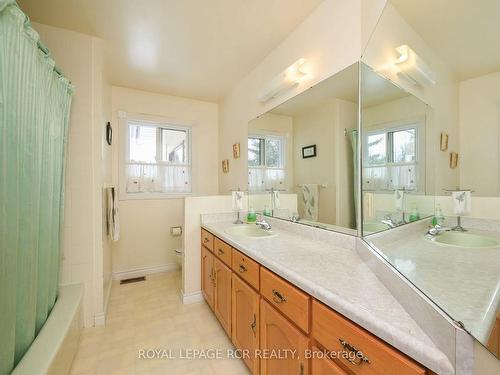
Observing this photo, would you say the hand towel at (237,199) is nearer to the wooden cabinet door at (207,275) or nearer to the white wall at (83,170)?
the wooden cabinet door at (207,275)

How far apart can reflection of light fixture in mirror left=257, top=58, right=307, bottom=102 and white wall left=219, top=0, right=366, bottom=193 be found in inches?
→ 1.9

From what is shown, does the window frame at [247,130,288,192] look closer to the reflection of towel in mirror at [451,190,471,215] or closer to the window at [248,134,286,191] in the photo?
the window at [248,134,286,191]

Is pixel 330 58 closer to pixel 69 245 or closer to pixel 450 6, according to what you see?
pixel 450 6

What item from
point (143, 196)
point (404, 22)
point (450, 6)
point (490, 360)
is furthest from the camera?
point (143, 196)

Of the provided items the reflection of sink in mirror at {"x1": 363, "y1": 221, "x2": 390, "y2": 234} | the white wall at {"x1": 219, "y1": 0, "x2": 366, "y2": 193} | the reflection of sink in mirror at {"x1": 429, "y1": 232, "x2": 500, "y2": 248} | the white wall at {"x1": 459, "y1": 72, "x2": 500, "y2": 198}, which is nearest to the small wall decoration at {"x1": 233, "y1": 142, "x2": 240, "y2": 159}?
the white wall at {"x1": 219, "y1": 0, "x2": 366, "y2": 193}

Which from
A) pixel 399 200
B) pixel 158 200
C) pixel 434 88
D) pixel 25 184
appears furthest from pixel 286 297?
pixel 158 200

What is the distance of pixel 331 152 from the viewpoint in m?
1.50

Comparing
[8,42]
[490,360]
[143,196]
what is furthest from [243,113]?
[490,360]

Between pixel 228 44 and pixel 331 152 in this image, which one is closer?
pixel 331 152

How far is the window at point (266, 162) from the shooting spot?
2.03 meters

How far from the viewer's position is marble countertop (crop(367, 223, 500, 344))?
469mm

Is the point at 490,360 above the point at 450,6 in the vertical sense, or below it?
below

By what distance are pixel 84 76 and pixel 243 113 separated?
1.56 metres

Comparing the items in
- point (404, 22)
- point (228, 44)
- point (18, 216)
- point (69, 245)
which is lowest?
point (69, 245)
